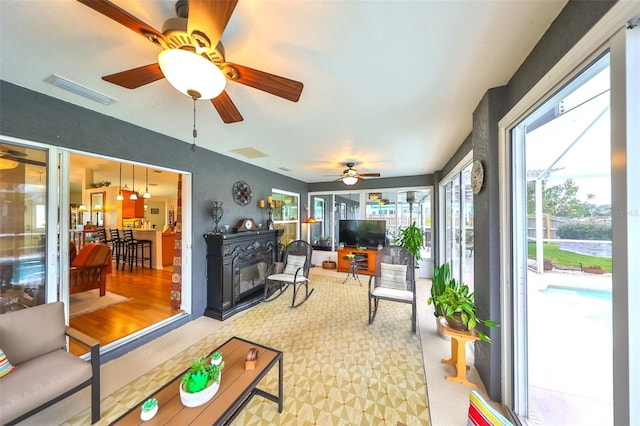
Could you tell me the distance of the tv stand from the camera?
5485 millimetres

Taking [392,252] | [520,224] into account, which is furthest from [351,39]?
[392,252]

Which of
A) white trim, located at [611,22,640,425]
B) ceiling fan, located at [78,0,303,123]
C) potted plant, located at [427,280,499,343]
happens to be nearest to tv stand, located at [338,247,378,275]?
potted plant, located at [427,280,499,343]

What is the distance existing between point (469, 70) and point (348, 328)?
294 centimetres

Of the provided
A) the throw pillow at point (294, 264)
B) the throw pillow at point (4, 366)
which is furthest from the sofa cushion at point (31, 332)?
the throw pillow at point (294, 264)

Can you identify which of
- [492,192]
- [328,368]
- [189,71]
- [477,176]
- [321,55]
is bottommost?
[328,368]

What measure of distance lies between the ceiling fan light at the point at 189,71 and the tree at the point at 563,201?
199 cm

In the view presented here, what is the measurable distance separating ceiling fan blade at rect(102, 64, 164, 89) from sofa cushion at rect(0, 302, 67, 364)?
180cm

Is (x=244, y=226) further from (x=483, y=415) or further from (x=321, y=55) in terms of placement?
(x=483, y=415)

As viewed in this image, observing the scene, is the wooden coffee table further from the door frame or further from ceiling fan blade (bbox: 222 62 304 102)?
ceiling fan blade (bbox: 222 62 304 102)

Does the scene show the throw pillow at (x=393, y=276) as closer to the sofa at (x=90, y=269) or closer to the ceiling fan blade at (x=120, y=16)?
the ceiling fan blade at (x=120, y=16)

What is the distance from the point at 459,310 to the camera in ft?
6.32

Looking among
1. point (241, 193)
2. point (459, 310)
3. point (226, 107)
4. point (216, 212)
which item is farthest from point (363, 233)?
point (226, 107)

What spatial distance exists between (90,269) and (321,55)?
4802 millimetres

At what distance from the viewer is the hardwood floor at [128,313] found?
2.61 metres
